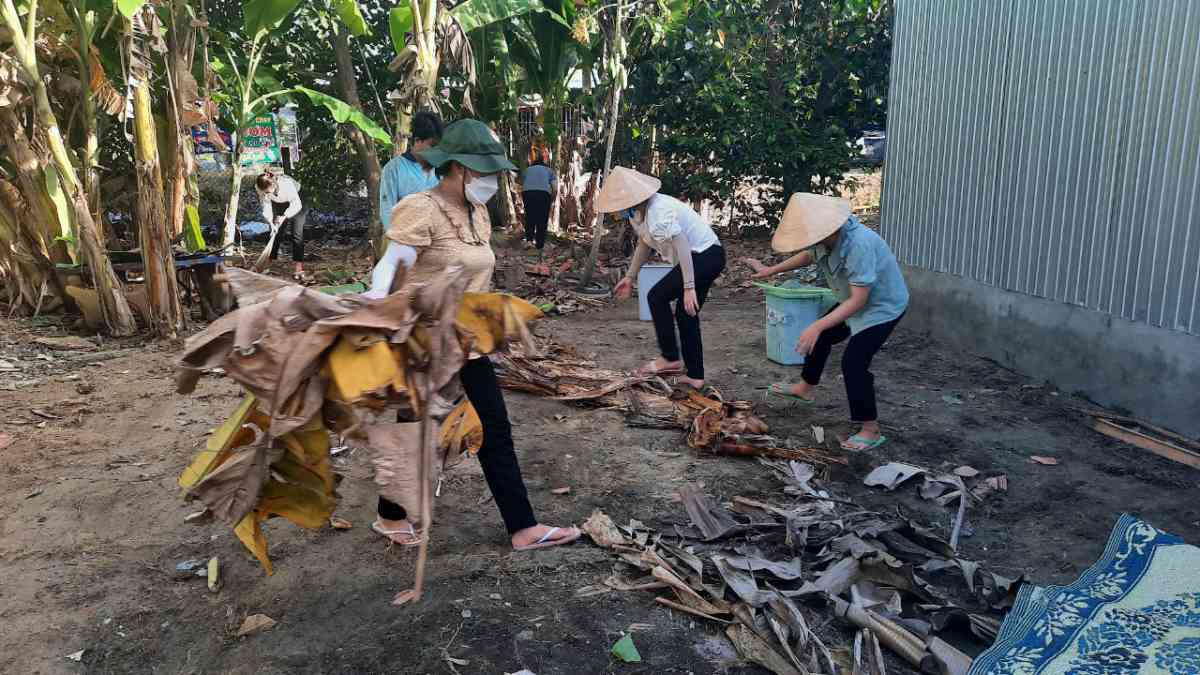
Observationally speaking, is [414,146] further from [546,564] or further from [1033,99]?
[1033,99]

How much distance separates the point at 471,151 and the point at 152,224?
5.62 metres

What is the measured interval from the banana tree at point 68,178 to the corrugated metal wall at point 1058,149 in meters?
7.89

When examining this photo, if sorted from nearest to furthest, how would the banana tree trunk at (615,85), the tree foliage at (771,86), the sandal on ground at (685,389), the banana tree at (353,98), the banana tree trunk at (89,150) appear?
the sandal on ground at (685,389)
the banana tree trunk at (89,150)
the banana tree trunk at (615,85)
the banana tree at (353,98)
the tree foliage at (771,86)

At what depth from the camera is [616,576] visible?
12.5 feet

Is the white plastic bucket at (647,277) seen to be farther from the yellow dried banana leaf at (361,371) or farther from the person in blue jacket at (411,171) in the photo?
the yellow dried banana leaf at (361,371)

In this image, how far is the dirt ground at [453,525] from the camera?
337 centimetres

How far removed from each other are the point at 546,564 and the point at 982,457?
3.05 m

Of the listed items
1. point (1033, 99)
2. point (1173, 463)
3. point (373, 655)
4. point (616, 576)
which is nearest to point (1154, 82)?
point (1033, 99)

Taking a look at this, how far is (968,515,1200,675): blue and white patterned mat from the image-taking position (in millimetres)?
→ 3158

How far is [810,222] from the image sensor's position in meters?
5.26

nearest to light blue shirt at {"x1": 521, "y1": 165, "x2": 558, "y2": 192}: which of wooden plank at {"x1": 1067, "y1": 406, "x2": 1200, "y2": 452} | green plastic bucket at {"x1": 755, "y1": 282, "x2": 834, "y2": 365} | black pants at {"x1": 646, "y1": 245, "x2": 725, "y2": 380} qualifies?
green plastic bucket at {"x1": 755, "y1": 282, "x2": 834, "y2": 365}

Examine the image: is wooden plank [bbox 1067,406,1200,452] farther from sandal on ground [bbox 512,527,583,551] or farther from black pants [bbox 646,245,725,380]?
sandal on ground [bbox 512,527,583,551]

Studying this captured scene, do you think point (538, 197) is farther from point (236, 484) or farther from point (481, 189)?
point (236, 484)

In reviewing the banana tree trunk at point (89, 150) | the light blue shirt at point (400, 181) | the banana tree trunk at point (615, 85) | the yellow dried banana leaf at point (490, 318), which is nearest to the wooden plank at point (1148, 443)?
the yellow dried banana leaf at point (490, 318)
